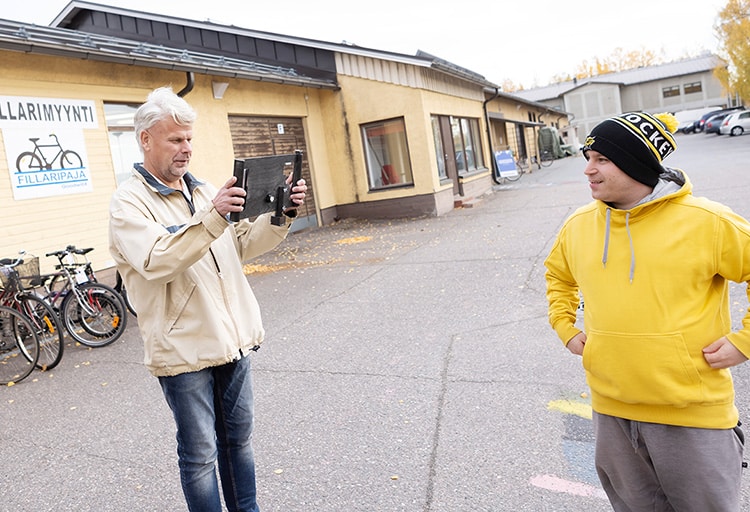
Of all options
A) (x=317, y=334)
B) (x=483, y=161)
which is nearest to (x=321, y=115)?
(x=483, y=161)

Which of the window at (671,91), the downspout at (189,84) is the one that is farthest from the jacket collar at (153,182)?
the window at (671,91)

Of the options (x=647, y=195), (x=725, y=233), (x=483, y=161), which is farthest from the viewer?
(x=483, y=161)

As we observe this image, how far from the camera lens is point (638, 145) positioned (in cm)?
185

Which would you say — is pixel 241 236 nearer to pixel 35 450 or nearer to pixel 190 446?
pixel 190 446

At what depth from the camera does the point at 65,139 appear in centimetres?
895

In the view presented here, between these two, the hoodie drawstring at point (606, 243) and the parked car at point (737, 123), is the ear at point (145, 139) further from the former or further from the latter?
the parked car at point (737, 123)

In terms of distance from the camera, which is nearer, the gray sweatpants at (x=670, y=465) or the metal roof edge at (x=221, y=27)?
the gray sweatpants at (x=670, y=465)

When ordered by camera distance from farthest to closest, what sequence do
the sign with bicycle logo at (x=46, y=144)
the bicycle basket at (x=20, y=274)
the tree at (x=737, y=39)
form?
the tree at (x=737, y=39), the sign with bicycle logo at (x=46, y=144), the bicycle basket at (x=20, y=274)

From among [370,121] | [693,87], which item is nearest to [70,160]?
[370,121]

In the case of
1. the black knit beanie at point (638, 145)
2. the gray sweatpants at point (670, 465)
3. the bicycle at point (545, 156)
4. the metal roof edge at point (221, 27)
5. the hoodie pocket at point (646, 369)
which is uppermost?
the metal roof edge at point (221, 27)

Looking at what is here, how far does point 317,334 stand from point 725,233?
4.68 metres

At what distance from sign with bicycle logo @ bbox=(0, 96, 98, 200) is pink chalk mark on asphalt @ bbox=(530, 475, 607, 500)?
805 cm

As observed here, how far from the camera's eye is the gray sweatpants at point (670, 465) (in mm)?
1811

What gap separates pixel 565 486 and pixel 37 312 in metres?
5.55
